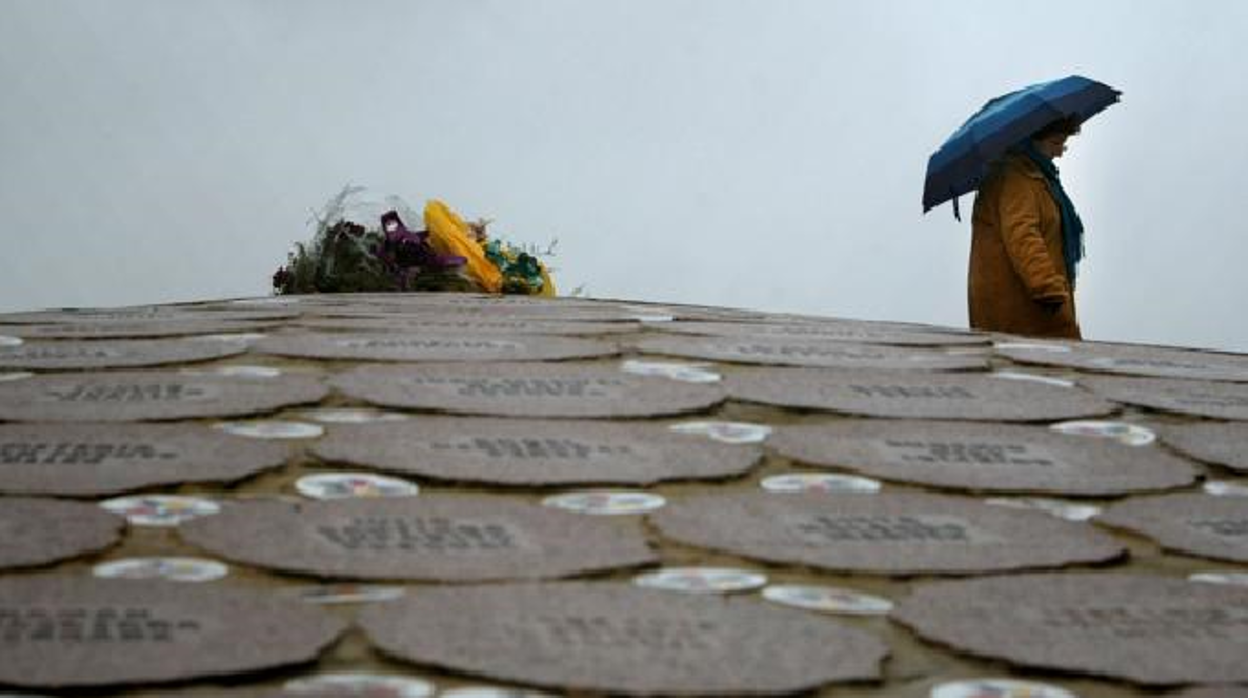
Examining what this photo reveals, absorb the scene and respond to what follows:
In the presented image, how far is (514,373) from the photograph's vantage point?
2.75 metres

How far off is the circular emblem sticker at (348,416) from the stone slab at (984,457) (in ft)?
1.62

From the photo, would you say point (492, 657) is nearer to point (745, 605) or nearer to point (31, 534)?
point (745, 605)

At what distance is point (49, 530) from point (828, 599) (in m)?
0.75

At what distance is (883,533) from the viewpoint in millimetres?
1953

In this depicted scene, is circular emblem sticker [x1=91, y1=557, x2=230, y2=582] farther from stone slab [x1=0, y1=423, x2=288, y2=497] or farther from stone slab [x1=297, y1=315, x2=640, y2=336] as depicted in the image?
stone slab [x1=297, y1=315, x2=640, y2=336]

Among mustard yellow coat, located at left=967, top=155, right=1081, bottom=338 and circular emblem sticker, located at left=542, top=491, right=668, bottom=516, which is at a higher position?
mustard yellow coat, located at left=967, top=155, right=1081, bottom=338

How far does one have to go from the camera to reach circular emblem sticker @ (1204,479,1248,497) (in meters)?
2.31

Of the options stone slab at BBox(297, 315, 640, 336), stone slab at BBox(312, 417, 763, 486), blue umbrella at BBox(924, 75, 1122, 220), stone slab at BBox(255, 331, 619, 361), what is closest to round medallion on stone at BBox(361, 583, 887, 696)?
stone slab at BBox(312, 417, 763, 486)

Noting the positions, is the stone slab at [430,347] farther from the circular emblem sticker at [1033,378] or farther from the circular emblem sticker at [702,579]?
the circular emblem sticker at [702,579]

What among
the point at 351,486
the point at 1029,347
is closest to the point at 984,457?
the point at 351,486

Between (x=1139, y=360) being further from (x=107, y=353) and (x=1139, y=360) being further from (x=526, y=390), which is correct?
(x=107, y=353)

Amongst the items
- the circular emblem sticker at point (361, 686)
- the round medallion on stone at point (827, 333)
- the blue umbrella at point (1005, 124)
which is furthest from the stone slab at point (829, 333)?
the circular emblem sticker at point (361, 686)

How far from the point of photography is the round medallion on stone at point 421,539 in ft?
5.62

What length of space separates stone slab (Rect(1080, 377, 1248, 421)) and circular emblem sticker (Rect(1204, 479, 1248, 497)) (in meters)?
0.46
